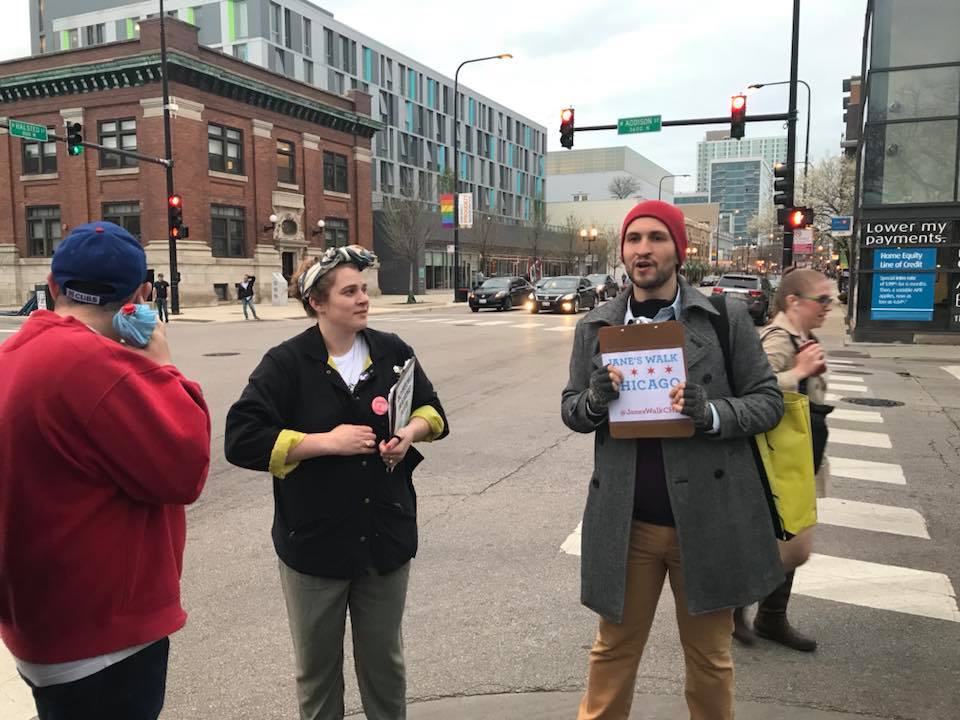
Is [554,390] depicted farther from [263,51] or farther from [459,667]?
[263,51]

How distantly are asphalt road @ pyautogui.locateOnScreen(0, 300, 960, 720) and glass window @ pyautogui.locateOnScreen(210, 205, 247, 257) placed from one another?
28.6 m

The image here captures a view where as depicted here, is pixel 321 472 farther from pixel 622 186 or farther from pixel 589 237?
pixel 622 186

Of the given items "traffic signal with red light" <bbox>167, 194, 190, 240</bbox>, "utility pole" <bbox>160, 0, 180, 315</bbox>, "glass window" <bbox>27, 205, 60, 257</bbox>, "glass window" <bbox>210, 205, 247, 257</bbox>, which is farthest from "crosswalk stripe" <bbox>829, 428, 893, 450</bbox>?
"glass window" <bbox>27, 205, 60, 257</bbox>

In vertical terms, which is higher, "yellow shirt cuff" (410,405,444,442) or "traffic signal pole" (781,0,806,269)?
"traffic signal pole" (781,0,806,269)

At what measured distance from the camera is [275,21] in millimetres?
54500

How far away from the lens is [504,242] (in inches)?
2398

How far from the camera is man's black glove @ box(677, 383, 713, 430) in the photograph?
7.81 ft

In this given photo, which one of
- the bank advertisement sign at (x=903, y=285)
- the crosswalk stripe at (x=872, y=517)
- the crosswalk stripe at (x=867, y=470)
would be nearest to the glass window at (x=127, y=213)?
the bank advertisement sign at (x=903, y=285)

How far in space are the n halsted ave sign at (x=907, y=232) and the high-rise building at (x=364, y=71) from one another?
103 ft

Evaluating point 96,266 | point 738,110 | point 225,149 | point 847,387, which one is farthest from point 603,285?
point 96,266

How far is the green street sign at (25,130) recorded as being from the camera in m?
20.3

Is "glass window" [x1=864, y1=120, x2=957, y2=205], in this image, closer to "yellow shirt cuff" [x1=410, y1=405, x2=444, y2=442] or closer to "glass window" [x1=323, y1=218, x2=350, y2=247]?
"yellow shirt cuff" [x1=410, y1=405, x2=444, y2=442]

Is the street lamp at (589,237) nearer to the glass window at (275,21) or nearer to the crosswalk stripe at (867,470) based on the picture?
the glass window at (275,21)

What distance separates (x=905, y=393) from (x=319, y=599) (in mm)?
11203
